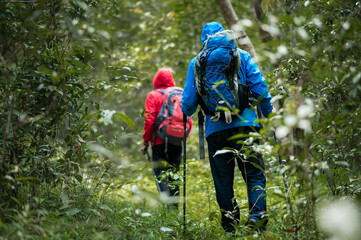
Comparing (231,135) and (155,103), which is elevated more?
(155,103)

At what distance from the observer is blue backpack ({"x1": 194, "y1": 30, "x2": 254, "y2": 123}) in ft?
11.6

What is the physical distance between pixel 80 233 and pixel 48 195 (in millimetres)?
719

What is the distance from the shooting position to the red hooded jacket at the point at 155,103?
18.4 ft

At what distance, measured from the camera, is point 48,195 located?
3447 mm

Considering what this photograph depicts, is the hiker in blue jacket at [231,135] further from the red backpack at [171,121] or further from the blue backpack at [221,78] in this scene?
the red backpack at [171,121]

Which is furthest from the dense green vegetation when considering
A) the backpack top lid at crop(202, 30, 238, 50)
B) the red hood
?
the red hood

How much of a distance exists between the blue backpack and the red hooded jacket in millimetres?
2020

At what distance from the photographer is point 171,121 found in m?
5.53

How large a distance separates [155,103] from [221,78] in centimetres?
223

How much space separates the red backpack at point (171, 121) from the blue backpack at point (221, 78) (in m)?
1.84

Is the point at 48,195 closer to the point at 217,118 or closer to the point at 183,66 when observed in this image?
the point at 217,118

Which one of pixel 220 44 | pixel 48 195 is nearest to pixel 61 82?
pixel 48 195

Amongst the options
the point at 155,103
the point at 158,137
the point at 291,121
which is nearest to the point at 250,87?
the point at 291,121

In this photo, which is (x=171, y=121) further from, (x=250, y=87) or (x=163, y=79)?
(x=250, y=87)
